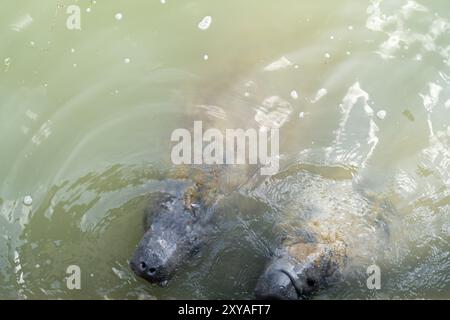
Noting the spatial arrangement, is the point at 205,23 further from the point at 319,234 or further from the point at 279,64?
the point at 319,234

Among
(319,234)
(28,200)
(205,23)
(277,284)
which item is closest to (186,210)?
(277,284)

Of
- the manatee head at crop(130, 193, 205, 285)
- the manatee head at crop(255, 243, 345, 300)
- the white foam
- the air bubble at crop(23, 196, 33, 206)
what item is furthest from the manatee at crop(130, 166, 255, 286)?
the white foam

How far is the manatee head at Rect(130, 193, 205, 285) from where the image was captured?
6.01 m

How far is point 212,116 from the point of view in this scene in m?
7.22

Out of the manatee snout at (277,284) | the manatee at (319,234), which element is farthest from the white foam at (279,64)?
the manatee snout at (277,284)

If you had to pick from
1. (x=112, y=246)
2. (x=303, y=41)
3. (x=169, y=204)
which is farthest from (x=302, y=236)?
(x=303, y=41)

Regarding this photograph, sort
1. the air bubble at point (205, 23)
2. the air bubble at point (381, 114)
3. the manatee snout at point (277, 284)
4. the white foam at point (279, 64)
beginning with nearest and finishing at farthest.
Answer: the manatee snout at point (277, 284) → the air bubble at point (381, 114) → the white foam at point (279, 64) → the air bubble at point (205, 23)

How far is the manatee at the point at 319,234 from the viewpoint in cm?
596

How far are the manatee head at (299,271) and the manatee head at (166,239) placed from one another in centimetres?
79

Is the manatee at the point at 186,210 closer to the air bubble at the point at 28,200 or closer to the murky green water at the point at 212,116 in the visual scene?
the murky green water at the point at 212,116

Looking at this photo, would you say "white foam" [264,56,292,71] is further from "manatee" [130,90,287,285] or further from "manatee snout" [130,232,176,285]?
"manatee snout" [130,232,176,285]

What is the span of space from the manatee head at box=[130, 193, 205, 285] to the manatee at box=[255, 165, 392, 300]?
792 millimetres

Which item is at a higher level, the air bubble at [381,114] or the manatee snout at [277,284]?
the air bubble at [381,114]

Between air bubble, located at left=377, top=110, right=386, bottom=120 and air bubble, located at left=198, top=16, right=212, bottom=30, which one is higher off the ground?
air bubble, located at left=198, top=16, right=212, bottom=30
